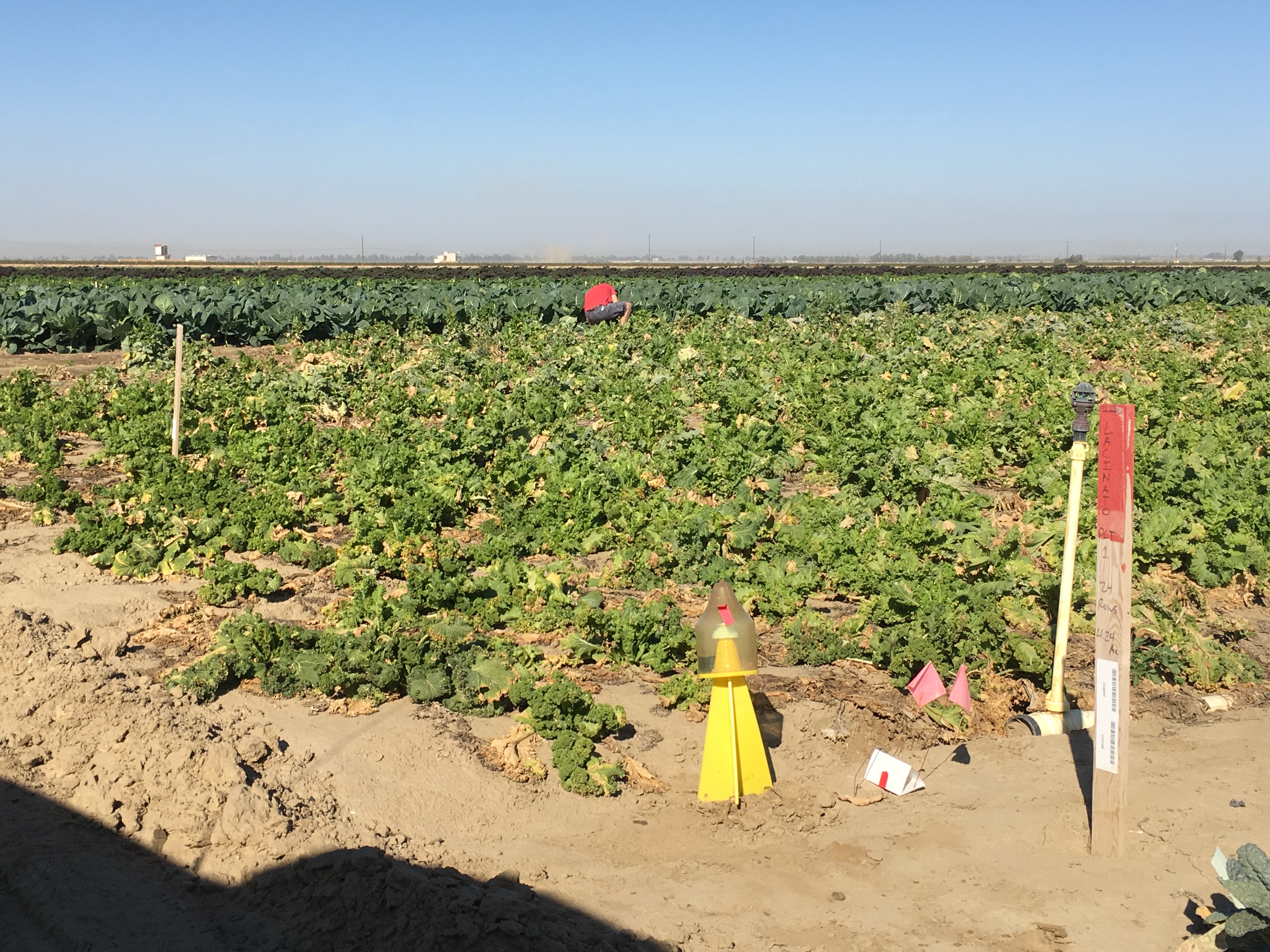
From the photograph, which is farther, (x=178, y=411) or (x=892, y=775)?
(x=178, y=411)

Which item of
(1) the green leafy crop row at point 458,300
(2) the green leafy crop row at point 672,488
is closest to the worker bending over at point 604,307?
(1) the green leafy crop row at point 458,300

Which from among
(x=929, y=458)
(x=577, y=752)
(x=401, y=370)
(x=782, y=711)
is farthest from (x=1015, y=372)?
(x=577, y=752)

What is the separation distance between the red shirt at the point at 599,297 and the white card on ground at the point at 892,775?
67.4 feet

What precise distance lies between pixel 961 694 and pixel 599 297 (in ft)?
66.4

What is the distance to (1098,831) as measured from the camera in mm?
4742

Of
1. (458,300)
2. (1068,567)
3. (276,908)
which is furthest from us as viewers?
(458,300)

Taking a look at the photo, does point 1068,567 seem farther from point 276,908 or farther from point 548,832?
point 276,908

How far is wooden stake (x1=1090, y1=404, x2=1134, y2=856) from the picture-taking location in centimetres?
461

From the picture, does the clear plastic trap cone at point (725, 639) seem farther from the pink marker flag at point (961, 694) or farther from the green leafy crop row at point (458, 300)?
the green leafy crop row at point (458, 300)

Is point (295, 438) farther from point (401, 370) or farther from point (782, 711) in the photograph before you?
point (782, 711)

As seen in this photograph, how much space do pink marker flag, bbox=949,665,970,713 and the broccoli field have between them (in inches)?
6.3

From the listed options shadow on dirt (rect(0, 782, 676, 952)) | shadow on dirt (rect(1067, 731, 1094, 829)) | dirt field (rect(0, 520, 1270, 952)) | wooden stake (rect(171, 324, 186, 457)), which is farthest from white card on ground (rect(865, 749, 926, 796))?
wooden stake (rect(171, 324, 186, 457))


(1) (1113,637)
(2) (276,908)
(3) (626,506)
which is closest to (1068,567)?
(1) (1113,637)

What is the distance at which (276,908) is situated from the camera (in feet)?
13.8
